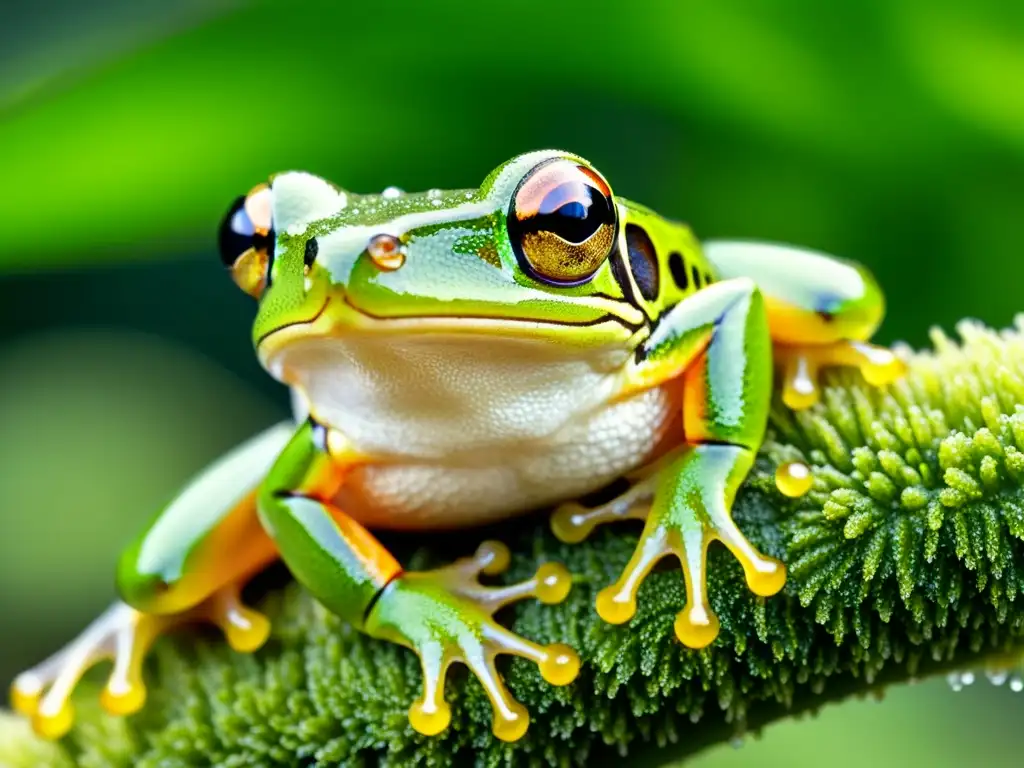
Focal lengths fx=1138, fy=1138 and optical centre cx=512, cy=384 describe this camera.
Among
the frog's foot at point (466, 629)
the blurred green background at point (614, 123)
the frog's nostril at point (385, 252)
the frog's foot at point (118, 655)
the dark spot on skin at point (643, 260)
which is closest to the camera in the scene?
the frog's nostril at point (385, 252)

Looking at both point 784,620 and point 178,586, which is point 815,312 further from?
point 178,586

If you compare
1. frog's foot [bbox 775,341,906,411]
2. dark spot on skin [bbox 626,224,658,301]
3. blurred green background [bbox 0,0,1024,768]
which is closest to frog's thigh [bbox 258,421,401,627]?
dark spot on skin [bbox 626,224,658,301]

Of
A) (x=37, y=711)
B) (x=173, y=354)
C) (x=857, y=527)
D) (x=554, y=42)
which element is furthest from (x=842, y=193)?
(x=173, y=354)

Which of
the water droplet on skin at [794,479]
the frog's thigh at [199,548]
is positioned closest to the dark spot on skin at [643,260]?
the water droplet on skin at [794,479]

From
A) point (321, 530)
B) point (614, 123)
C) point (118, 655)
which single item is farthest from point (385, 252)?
point (614, 123)

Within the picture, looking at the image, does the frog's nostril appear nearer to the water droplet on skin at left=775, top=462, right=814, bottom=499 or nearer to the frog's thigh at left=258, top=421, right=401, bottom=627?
the frog's thigh at left=258, top=421, right=401, bottom=627

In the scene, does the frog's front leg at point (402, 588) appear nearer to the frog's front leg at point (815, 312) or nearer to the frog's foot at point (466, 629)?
the frog's foot at point (466, 629)
